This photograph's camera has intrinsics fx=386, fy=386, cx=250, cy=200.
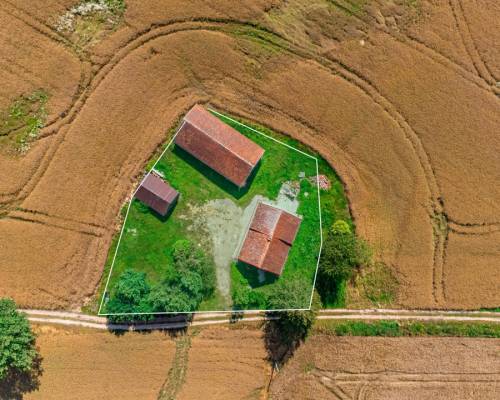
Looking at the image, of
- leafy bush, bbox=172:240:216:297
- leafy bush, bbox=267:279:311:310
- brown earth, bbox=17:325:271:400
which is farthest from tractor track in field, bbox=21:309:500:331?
leafy bush, bbox=172:240:216:297

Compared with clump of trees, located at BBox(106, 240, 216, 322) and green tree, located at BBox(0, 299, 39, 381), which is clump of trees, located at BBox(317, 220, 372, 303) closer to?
clump of trees, located at BBox(106, 240, 216, 322)

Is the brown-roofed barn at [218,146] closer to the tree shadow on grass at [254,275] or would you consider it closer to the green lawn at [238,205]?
the green lawn at [238,205]

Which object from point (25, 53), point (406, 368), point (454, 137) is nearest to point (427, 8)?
point (454, 137)

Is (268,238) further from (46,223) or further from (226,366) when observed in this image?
(46,223)

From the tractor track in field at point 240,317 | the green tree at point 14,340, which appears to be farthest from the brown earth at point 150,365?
the green tree at point 14,340

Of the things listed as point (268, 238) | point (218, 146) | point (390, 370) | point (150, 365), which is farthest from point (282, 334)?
point (218, 146)

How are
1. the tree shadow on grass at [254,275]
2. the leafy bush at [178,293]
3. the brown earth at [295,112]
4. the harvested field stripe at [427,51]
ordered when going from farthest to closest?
the harvested field stripe at [427,51], the tree shadow on grass at [254,275], the brown earth at [295,112], the leafy bush at [178,293]
